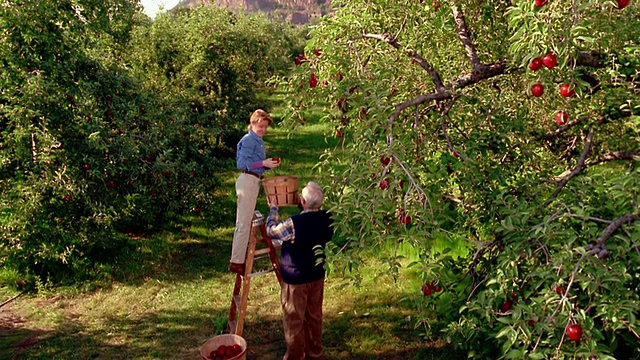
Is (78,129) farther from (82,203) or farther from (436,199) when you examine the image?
(436,199)

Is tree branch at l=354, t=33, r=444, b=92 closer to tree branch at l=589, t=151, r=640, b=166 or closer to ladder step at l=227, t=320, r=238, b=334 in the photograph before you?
tree branch at l=589, t=151, r=640, b=166

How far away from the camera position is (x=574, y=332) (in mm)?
3027

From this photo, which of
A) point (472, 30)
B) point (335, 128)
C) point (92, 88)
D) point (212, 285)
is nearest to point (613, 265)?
point (335, 128)

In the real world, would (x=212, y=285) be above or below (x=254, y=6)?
below

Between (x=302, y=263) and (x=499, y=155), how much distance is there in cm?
240

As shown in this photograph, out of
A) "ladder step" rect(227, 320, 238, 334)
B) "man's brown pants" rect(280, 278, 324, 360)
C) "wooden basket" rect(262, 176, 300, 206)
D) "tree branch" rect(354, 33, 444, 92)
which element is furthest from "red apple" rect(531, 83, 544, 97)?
"ladder step" rect(227, 320, 238, 334)

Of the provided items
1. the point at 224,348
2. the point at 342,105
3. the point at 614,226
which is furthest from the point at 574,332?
the point at 224,348

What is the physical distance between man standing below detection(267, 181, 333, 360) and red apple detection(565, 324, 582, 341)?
2309 mm

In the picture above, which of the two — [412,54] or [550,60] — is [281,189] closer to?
[412,54]

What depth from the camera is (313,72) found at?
16.0 feet

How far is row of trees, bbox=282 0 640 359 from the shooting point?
3.27 m

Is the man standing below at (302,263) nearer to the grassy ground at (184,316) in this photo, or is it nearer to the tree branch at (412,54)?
the grassy ground at (184,316)

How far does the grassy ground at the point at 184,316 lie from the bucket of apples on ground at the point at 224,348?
56 centimetres

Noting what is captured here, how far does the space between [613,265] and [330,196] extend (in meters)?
2.17
